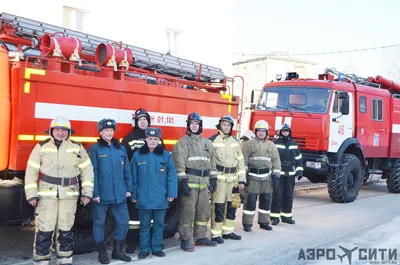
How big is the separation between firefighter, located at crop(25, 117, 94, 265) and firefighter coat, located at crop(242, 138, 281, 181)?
10.4 ft

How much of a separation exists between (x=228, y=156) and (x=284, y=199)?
2.14m

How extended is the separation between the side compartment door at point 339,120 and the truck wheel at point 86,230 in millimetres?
5972

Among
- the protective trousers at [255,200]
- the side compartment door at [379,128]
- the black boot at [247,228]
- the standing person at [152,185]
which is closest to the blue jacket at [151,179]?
the standing person at [152,185]

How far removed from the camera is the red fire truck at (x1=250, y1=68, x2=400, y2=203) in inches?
404

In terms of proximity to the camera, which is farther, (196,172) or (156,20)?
(156,20)

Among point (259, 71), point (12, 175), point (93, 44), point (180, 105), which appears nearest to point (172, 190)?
point (180, 105)

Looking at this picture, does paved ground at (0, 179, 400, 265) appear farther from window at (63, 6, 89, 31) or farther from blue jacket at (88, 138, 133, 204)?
window at (63, 6, 89, 31)

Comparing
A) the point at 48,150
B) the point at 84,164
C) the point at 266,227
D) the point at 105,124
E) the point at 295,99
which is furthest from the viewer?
the point at 295,99

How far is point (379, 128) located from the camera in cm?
1202

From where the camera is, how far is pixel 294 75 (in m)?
11.8

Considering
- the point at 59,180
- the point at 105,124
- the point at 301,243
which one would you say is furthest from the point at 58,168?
the point at 301,243

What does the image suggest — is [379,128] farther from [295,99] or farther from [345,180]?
[295,99]

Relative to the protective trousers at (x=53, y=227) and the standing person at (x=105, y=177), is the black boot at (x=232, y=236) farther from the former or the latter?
the protective trousers at (x=53, y=227)

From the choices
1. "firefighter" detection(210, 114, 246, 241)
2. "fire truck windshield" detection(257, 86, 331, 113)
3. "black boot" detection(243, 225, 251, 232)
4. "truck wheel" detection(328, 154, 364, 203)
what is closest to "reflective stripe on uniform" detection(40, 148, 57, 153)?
"firefighter" detection(210, 114, 246, 241)
